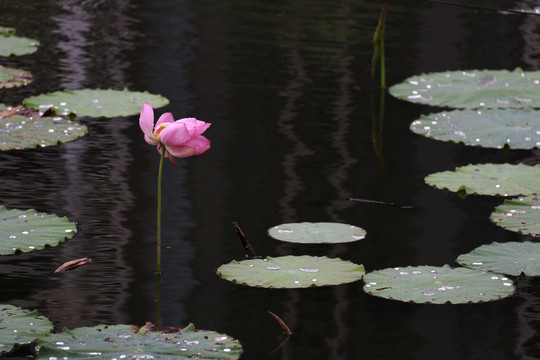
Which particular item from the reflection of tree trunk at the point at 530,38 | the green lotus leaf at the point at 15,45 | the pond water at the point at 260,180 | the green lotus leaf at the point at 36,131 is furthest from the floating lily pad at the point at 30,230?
the reflection of tree trunk at the point at 530,38

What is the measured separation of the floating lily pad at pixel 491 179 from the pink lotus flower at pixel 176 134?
1097 mm

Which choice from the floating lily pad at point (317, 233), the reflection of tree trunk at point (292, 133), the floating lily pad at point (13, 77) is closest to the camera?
the floating lily pad at point (317, 233)

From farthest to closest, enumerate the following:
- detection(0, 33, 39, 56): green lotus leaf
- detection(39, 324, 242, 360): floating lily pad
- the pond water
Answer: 1. detection(0, 33, 39, 56): green lotus leaf
2. the pond water
3. detection(39, 324, 242, 360): floating lily pad

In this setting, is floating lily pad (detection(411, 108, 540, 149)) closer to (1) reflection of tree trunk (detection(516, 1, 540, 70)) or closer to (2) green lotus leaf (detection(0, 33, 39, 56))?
(1) reflection of tree trunk (detection(516, 1, 540, 70))

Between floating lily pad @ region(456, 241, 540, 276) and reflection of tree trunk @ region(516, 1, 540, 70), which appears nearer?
floating lily pad @ region(456, 241, 540, 276)

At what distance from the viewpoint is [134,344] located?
1800mm

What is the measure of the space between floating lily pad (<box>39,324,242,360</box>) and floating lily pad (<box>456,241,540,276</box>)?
82 centimetres

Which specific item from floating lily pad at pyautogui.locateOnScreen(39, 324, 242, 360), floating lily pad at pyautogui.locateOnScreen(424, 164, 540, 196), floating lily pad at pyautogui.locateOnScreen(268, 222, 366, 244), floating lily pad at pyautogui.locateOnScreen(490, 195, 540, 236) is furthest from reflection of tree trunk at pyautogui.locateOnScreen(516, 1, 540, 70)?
floating lily pad at pyautogui.locateOnScreen(39, 324, 242, 360)

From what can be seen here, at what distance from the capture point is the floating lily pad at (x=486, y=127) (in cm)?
357

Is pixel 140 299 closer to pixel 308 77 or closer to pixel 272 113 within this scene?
pixel 272 113

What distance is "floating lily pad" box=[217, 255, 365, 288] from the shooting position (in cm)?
227

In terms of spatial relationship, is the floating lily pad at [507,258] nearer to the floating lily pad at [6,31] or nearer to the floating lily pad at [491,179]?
the floating lily pad at [491,179]

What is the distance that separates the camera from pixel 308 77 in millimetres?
4660

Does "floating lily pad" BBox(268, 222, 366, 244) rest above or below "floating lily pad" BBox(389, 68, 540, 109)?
below
